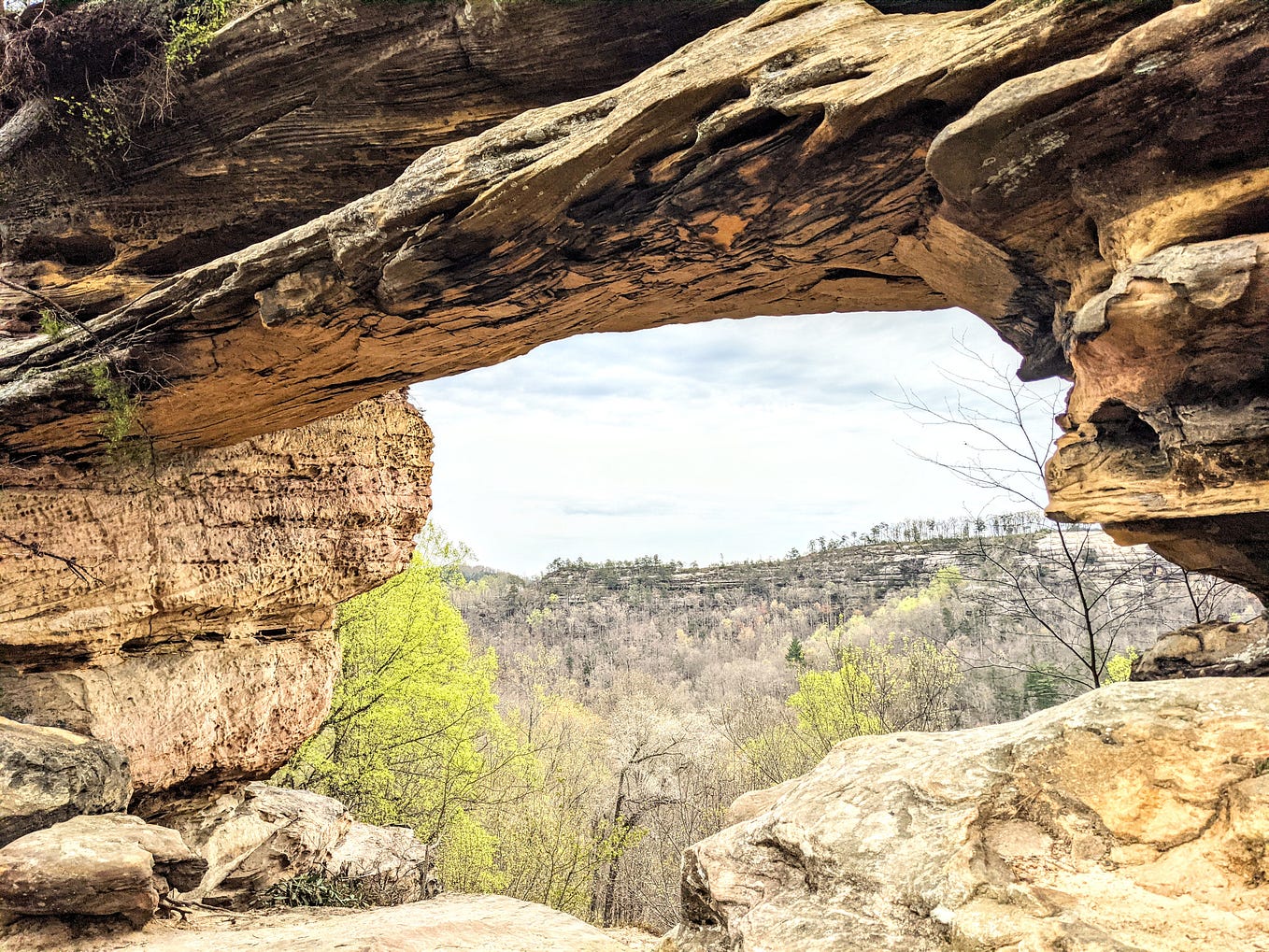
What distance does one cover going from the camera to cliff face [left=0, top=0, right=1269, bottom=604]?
3035mm

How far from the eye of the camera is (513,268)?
4742 millimetres

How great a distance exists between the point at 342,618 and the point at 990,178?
580 inches

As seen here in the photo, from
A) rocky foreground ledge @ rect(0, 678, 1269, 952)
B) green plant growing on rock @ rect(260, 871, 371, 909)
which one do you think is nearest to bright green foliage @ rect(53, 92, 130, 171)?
green plant growing on rock @ rect(260, 871, 371, 909)

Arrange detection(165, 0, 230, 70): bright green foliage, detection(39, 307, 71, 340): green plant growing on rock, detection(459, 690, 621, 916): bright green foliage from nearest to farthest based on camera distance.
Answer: detection(39, 307, 71, 340): green plant growing on rock → detection(165, 0, 230, 70): bright green foliage → detection(459, 690, 621, 916): bright green foliage

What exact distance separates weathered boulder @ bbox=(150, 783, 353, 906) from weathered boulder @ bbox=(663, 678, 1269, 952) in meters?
6.40

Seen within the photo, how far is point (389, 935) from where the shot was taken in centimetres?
462

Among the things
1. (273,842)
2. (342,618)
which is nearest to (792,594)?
(342,618)

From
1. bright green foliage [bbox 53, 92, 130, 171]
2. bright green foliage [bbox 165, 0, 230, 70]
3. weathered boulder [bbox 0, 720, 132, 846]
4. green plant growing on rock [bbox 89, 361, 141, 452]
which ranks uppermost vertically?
bright green foliage [bbox 165, 0, 230, 70]

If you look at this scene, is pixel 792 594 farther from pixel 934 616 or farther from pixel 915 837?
pixel 915 837

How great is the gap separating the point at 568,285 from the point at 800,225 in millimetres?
1671

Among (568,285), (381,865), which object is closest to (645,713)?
(381,865)

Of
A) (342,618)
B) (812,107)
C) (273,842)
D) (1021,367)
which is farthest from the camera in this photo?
(342,618)

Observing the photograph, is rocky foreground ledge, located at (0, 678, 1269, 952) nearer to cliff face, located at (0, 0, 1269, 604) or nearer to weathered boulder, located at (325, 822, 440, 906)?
cliff face, located at (0, 0, 1269, 604)

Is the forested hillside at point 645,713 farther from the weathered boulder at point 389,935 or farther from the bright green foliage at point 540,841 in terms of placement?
the weathered boulder at point 389,935
